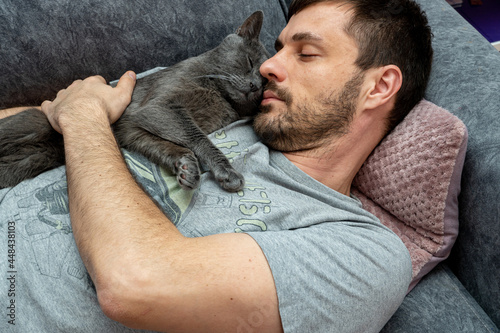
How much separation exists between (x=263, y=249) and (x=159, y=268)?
0.23m

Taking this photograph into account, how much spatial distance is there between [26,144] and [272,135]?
2.67 ft

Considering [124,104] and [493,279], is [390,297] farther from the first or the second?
[124,104]

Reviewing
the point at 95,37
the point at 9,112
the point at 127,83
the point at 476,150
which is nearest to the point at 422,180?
the point at 476,150

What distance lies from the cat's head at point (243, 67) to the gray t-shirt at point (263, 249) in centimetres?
37

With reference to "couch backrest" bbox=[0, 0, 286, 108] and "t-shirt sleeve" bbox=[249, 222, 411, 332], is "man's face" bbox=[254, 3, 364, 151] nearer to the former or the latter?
"t-shirt sleeve" bbox=[249, 222, 411, 332]

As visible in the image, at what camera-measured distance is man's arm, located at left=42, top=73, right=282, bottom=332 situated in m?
0.78

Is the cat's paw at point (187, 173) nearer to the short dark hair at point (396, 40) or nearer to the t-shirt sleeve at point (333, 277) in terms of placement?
the t-shirt sleeve at point (333, 277)

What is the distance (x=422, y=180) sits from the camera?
123 centimetres

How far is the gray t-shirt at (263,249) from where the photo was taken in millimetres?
859

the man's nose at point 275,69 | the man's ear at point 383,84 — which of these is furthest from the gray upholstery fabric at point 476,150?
the man's nose at point 275,69

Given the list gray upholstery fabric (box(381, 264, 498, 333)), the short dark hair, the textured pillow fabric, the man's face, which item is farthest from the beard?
gray upholstery fabric (box(381, 264, 498, 333))

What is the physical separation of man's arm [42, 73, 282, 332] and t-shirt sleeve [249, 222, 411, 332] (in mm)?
36

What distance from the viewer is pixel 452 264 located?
1.33 m

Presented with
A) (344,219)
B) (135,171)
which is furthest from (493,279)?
(135,171)
